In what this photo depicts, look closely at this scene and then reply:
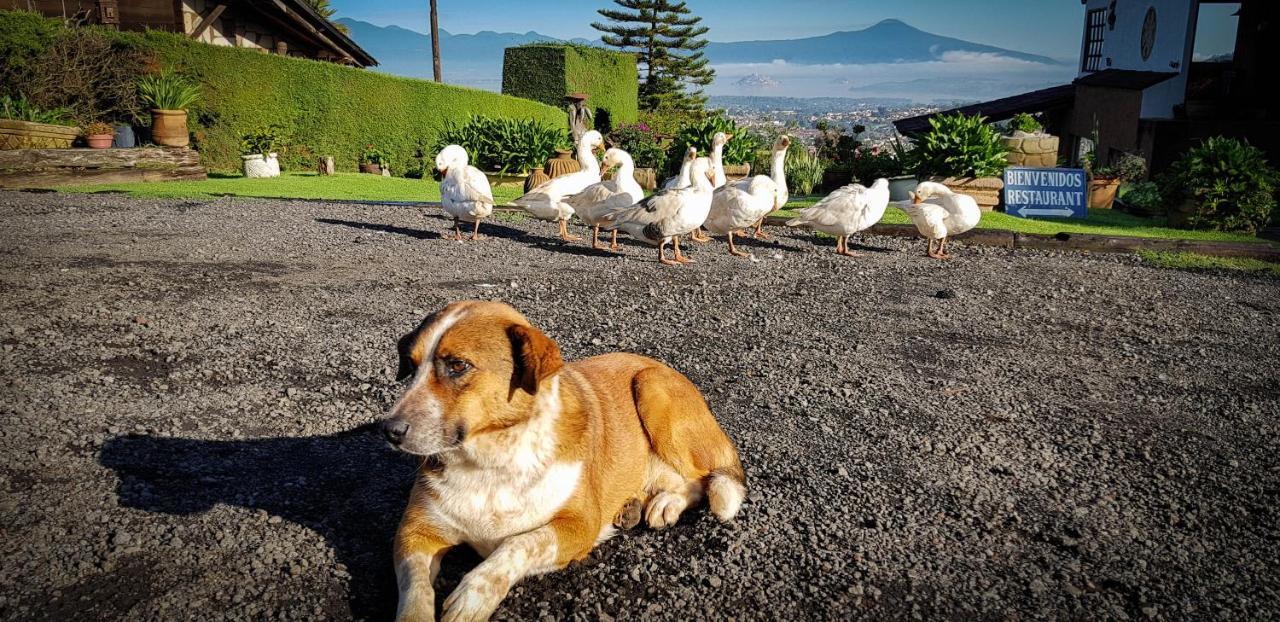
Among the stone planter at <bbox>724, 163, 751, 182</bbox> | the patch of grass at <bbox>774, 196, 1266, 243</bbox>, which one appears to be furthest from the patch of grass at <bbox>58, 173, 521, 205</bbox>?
the patch of grass at <bbox>774, 196, 1266, 243</bbox>

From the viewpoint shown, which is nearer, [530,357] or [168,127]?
[530,357]

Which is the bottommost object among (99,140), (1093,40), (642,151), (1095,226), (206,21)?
(1095,226)

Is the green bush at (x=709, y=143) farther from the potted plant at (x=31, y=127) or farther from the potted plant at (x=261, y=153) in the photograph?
the potted plant at (x=31, y=127)

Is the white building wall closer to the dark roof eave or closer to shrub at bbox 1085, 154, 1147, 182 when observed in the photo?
the dark roof eave

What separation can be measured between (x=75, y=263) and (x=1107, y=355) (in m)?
10.4

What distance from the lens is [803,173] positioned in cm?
1723

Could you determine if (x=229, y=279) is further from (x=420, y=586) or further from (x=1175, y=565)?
(x=1175, y=565)

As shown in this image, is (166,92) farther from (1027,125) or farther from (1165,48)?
(1165,48)

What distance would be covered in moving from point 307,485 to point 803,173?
14.9 metres

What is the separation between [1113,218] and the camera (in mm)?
14539

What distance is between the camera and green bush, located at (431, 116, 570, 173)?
747 inches

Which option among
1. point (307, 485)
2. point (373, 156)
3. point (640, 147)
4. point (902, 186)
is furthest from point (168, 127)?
point (307, 485)

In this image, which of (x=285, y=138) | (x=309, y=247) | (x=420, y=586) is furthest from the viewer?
(x=285, y=138)

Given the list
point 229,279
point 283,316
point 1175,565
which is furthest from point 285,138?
point 1175,565
